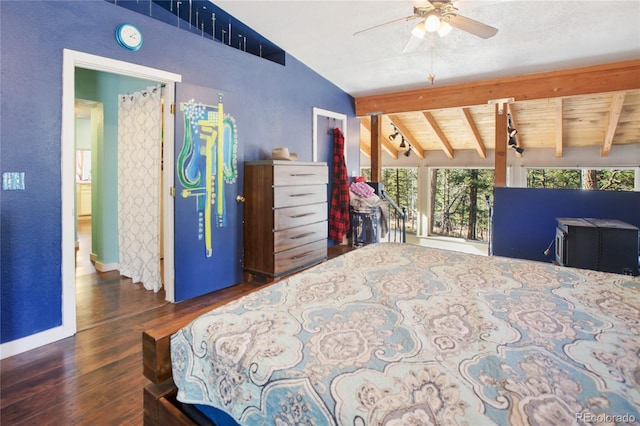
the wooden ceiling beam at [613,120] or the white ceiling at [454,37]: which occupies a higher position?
the white ceiling at [454,37]

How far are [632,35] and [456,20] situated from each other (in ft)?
7.13

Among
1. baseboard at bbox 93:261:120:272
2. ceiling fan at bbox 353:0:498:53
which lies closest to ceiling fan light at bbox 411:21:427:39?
ceiling fan at bbox 353:0:498:53

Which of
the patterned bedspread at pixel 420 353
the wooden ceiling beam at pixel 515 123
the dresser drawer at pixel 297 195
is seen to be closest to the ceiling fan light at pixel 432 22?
the patterned bedspread at pixel 420 353

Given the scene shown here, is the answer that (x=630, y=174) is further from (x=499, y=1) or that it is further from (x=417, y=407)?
(x=417, y=407)

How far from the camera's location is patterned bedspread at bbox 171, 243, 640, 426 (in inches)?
29.9

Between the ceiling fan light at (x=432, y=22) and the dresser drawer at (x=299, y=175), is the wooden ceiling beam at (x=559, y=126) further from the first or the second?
the dresser drawer at (x=299, y=175)

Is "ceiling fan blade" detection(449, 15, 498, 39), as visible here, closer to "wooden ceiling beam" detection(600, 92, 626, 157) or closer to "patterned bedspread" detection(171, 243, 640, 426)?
"patterned bedspread" detection(171, 243, 640, 426)

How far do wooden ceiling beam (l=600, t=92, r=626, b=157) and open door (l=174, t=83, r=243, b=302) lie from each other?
16.1 feet

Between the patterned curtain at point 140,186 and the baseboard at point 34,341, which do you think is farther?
the patterned curtain at point 140,186

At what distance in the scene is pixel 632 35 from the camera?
3.23 m

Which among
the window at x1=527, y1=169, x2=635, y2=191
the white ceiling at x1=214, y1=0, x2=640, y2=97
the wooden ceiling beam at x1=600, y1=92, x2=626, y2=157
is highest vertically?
the white ceiling at x1=214, y1=0, x2=640, y2=97

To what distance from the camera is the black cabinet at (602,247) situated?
299cm

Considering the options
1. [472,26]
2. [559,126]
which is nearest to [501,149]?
[559,126]

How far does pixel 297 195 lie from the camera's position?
3.79 metres
